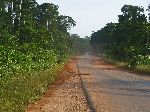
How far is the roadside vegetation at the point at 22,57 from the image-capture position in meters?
15.4

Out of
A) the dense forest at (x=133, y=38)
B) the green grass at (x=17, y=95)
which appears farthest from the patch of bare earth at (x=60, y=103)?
the dense forest at (x=133, y=38)

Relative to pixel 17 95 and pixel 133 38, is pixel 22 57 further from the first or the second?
pixel 133 38

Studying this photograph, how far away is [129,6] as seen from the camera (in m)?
66.8

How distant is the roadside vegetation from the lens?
605 inches

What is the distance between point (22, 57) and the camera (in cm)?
2845

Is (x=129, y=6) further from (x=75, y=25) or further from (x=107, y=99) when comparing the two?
(x=107, y=99)

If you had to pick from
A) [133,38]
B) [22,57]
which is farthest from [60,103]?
[133,38]

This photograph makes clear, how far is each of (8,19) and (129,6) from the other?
32.3 m

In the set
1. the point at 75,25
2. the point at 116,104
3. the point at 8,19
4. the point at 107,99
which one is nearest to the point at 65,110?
the point at 116,104

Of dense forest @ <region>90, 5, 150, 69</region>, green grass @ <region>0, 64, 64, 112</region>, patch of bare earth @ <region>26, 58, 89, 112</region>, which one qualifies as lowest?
patch of bare earth @ <region>26, 58, 89, 112</region>

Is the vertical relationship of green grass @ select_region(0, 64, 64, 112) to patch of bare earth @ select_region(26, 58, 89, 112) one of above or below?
above

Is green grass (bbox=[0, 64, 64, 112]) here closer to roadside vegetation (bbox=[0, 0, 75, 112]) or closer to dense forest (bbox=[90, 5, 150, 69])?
roadside vegetation (bbox=[0, 0, 75, 112])

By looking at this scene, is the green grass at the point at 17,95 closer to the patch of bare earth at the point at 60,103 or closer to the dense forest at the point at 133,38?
the patch of bare earth at the point at 60,103

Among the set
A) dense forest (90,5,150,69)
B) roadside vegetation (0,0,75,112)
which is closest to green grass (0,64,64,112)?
roadside vegetation (0,0,75,112)
